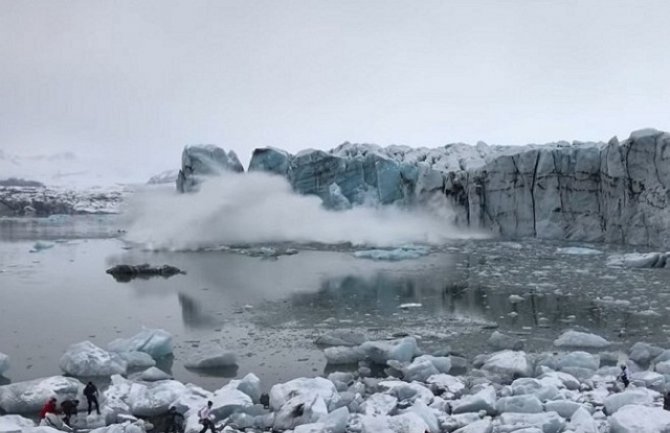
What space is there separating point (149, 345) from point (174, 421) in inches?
106

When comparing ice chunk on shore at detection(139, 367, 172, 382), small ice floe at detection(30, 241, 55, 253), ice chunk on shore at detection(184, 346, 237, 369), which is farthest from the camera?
small ice floe at detection(30, 241, 55, 253)

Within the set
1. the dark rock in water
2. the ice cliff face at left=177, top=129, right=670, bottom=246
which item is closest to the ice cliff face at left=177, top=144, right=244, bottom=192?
the ice cliff face at left=177, top=129, right=670, bottom=246

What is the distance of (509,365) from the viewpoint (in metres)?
7.62

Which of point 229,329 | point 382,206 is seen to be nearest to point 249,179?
point 382,206

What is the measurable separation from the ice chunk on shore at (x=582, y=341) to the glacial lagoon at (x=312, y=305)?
290 millimetres

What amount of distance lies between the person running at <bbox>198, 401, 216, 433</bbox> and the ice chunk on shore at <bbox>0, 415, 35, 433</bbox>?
5.48ft

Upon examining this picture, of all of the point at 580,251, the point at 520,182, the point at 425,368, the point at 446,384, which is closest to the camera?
the point at 446,384

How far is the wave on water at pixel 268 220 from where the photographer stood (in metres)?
28.4

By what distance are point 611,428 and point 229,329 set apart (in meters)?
6.65

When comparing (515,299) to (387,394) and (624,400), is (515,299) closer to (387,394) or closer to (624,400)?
(624,400)

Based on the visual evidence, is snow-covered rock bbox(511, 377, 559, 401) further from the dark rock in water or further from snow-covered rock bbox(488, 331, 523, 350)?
the dark rock in water

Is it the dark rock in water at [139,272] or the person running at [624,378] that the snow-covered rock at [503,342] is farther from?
the dark rock in water at [139,272]

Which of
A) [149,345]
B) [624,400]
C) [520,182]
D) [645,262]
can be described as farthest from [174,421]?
[520,182]

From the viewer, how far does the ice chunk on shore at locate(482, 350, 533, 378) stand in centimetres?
750
